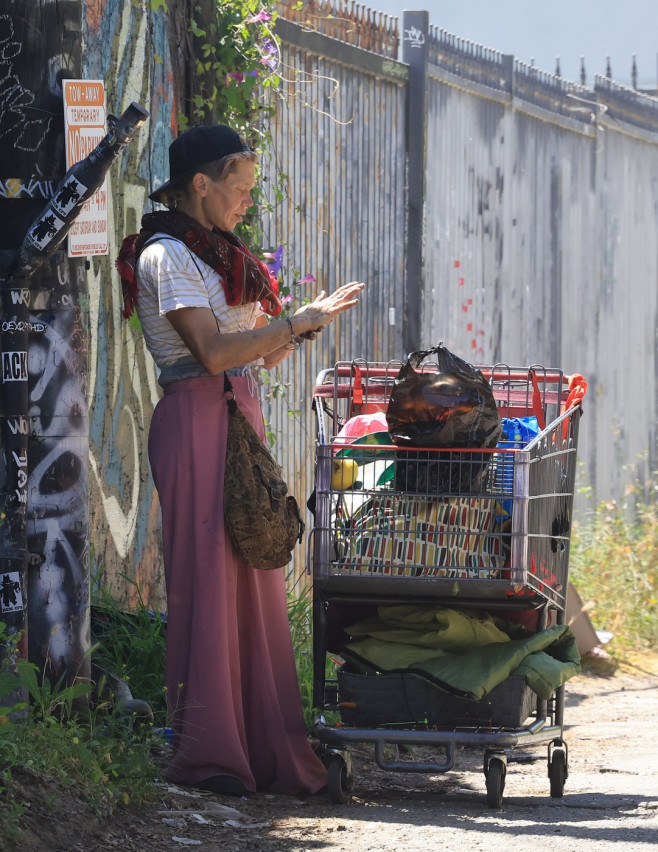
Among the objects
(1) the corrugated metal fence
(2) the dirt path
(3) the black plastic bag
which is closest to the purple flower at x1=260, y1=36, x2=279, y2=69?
(1) the corrugated metal fence

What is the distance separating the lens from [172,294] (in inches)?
179

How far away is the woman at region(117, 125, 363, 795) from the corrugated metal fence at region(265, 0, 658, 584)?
8.72 ft

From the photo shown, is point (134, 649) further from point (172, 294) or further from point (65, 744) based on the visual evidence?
point (172, 294)

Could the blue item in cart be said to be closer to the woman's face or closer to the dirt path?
the dirt path

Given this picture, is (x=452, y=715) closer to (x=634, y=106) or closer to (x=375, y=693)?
(x=375, y=693)

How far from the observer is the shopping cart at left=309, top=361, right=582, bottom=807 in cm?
461

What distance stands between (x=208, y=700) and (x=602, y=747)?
2.21 meters

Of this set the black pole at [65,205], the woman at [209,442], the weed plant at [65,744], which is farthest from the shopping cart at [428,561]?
the black pole at [65,205]

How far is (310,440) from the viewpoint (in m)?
7.91

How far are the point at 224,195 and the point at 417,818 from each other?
203 cm

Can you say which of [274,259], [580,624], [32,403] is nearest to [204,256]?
[32,403]

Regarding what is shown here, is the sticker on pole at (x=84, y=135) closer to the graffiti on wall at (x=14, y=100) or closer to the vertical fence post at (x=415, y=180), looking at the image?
the graffiti on wall at (x=14, y=100)

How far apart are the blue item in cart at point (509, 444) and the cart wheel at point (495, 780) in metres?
0.77

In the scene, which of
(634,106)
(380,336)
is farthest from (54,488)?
(634,106)
